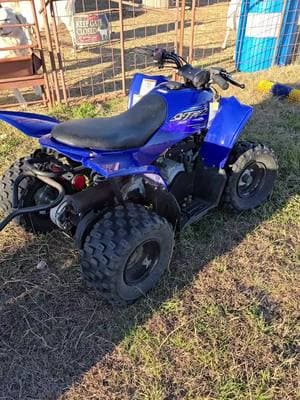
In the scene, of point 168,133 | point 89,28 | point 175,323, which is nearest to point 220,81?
point 168,133

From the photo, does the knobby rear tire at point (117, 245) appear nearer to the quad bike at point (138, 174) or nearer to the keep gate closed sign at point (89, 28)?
A: the quad bike at point (138, 174)

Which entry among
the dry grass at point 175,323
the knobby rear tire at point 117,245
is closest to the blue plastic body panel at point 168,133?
the knobby rear tire at point 117,245

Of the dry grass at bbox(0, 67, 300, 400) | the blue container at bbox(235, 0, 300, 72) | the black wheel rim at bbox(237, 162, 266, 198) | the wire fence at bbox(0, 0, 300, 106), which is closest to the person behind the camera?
the dry grass at bbox(0, 67, 300, 400)

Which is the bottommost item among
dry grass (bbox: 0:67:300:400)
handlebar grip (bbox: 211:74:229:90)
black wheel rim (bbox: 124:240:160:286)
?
dry grass (bbox: 0:67:300:400)

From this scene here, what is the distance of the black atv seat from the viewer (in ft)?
7.38

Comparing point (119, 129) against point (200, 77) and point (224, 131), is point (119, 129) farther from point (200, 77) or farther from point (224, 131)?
point (224, 131)

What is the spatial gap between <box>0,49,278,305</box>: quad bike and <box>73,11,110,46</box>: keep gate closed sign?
156 inches

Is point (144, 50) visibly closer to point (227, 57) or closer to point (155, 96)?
point (155, 96)

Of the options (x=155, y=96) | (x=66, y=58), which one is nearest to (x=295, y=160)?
(x=155, y=96)

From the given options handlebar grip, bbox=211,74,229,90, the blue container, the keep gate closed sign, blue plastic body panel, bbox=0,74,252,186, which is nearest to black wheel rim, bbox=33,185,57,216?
blue plastic body panel, bbox=0,74,252,186

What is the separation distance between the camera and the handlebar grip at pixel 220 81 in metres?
2.69

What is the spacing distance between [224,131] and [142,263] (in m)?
1.05

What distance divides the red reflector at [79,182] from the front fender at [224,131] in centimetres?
90

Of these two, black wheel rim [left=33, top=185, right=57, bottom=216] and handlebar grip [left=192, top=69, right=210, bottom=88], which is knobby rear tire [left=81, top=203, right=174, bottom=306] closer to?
black wheel rim [left=33, top=185, right=57, bottom=216]
